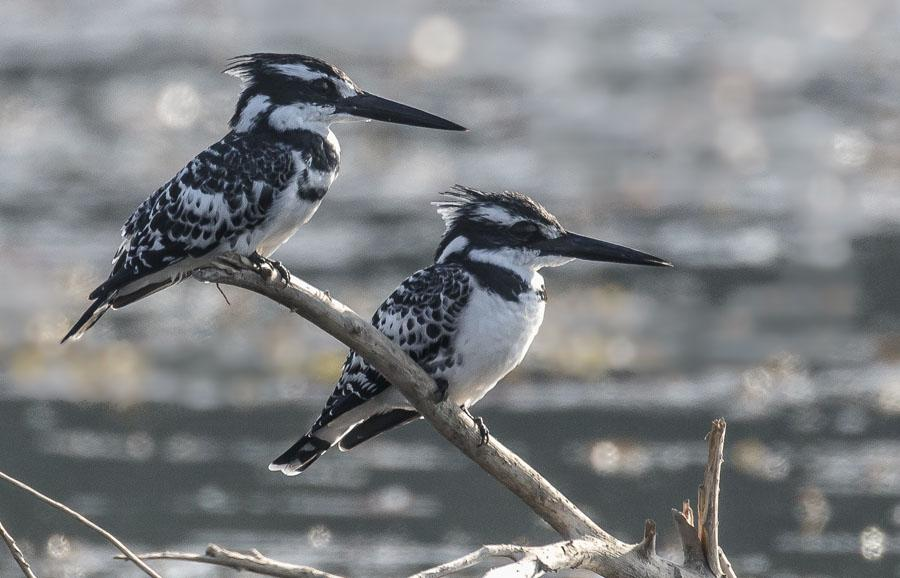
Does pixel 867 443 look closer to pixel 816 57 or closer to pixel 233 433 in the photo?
pixel 233 433

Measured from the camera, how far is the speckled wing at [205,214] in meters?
4.38

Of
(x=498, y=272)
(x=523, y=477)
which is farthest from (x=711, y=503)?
(x=498, y=272)

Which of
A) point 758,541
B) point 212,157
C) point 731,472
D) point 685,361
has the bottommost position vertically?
point 212,157

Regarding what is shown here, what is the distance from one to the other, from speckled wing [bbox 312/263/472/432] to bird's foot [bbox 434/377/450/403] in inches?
0.8

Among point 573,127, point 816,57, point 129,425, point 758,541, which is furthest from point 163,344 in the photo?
point 816,57

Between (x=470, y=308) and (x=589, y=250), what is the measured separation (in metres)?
0.38

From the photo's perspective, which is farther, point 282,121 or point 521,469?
point 282,121

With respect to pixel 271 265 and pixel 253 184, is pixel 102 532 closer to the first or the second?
pixel 271 265

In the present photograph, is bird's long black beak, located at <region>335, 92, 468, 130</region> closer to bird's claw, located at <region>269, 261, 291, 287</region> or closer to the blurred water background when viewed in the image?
bird's claw, located at <region>269, 261, 291, 287</region>

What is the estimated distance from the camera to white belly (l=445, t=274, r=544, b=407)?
460 centimetres

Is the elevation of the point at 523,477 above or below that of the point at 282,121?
below

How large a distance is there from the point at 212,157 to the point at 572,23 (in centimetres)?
1199

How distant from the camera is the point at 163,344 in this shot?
32.8 ft

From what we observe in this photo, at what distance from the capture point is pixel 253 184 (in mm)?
4426
